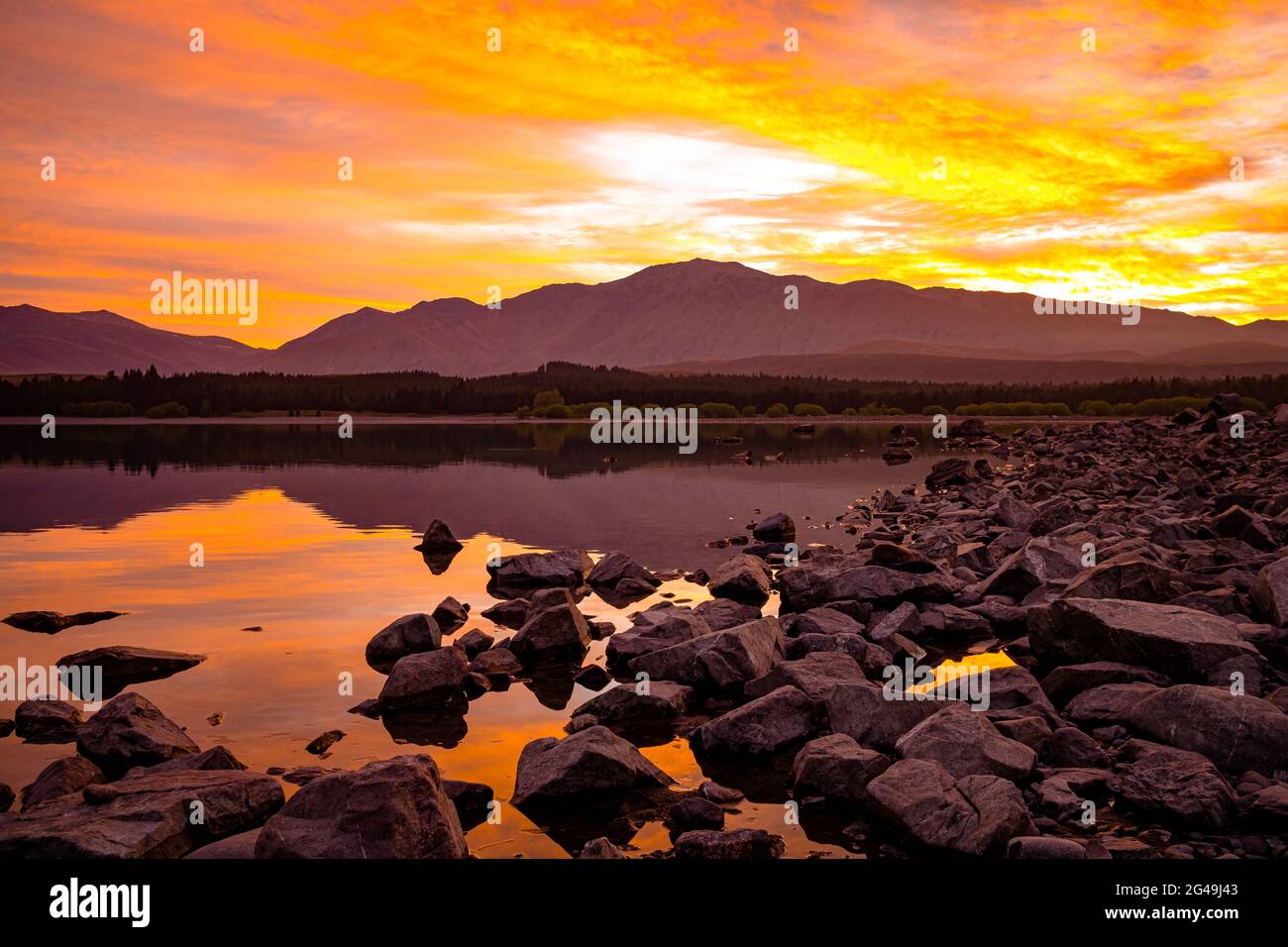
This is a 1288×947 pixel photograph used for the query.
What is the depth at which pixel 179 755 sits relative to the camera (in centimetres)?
948

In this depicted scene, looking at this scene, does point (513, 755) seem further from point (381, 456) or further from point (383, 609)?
point (381, 456)

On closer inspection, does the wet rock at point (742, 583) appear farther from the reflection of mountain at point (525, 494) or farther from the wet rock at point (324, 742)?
the wet rock at point (324, 742)

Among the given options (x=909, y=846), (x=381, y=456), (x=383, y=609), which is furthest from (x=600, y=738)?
(x=381, y=456)

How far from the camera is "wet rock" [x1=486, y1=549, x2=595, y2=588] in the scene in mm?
18859

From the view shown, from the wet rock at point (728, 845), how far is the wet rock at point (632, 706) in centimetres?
332

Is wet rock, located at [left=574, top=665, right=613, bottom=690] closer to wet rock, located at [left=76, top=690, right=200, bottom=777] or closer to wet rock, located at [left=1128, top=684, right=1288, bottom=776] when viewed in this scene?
wet rock, located at [left=76, top=690, right=200, bottom=777]

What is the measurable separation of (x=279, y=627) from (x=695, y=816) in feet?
30.2

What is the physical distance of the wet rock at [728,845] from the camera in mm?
7484

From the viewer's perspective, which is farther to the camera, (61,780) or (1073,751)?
(1073,751)

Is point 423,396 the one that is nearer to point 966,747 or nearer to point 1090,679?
point 1090,679

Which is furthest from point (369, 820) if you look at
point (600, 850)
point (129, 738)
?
point (129, 738)

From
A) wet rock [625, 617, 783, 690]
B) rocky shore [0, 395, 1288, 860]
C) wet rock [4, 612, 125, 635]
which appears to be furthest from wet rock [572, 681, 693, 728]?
wet rock [4, 612, 125, 635]

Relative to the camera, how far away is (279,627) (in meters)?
15.1
